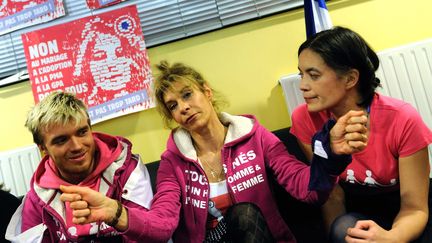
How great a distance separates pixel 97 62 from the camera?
1801mm

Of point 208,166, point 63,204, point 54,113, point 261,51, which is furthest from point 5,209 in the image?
point 261,51

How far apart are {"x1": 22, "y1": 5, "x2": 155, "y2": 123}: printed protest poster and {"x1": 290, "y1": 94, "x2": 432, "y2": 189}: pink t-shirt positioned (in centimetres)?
105

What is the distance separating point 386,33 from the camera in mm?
1781

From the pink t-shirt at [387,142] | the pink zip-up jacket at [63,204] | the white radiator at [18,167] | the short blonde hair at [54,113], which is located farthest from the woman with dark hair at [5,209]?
the pink t-shirt at [387,142]

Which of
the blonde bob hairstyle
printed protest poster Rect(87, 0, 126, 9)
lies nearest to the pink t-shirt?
the blonde bob hairstyle

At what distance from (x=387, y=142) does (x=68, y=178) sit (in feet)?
3.46

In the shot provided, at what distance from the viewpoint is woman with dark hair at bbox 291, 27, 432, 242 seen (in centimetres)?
103

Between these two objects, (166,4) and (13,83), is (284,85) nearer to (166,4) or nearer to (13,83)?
(166,4)

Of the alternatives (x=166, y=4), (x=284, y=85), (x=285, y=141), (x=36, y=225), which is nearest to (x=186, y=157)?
(x=285, y=141)

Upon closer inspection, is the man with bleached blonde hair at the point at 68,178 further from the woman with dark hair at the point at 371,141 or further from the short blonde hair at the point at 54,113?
the woman with dark hair at the point at 371,141

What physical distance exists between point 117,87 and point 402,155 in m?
1.29

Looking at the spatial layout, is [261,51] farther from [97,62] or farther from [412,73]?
[97,62]

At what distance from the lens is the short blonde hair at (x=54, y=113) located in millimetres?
1193

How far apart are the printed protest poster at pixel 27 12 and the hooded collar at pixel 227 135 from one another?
0.98m
